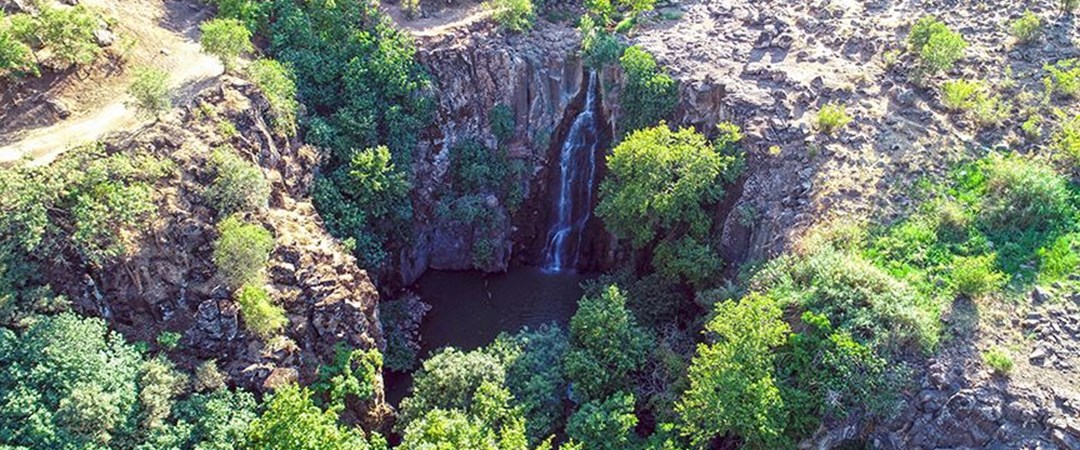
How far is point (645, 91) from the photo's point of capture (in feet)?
146

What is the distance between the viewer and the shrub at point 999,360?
2888cm

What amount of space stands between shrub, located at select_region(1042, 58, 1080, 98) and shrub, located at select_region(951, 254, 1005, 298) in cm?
1304

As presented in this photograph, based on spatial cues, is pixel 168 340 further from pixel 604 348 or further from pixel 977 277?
pixel 977 277

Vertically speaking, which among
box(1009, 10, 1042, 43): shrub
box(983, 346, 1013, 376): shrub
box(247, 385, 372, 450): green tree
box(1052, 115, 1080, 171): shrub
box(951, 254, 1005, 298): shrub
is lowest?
box(247, 385, 372, 450): green tree

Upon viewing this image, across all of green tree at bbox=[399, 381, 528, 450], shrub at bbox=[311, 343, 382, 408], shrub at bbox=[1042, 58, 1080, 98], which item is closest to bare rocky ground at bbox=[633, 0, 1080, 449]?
shrub at bbox=[1042, 58, 1080, 98]

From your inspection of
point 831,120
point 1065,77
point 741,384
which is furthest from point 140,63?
point 1065,77

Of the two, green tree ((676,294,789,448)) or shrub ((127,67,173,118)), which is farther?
shrub ((127,67,173,118))

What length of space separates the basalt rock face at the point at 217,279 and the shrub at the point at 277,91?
0.56m

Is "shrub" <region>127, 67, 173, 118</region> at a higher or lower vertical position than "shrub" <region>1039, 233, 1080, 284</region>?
higher

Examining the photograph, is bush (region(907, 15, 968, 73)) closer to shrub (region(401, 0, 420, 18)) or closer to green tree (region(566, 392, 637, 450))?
green tree (region(566, 392, 637, 450))

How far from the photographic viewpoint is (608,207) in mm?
41906

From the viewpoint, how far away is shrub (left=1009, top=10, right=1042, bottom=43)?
4262 cm

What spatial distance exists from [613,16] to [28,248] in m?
35.4

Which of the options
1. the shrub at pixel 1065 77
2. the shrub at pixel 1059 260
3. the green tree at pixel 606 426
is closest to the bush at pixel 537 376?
the green tree at pixel 606 426
